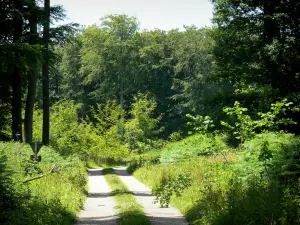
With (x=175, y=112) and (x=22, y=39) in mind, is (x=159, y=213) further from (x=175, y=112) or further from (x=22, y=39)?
(x=175, y=112)

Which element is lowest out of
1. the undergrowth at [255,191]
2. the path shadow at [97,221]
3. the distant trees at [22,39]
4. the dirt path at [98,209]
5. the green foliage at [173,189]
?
the dirt path at [98,209]

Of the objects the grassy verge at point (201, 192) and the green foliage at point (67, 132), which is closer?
the grassy verge at point (201, 192)

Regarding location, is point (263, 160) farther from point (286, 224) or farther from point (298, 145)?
point (286, 224)

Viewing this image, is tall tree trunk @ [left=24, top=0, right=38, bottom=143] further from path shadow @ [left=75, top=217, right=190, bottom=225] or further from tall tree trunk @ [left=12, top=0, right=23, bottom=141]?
path shadow @ [left=75, top=217, right=190, bottom=225]

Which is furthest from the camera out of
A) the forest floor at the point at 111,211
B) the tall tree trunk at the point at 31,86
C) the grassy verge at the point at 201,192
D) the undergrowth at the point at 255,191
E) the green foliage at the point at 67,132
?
the green foliage at the point at 67,132

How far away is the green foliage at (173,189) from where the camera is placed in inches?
594

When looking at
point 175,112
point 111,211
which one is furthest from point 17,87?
point 175,112

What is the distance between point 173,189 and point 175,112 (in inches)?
2216

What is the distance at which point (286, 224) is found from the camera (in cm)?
816

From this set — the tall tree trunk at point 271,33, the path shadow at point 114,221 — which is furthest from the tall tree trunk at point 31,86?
the path shadow at point 114,221

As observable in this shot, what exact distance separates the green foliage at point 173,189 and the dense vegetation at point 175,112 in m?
0.06

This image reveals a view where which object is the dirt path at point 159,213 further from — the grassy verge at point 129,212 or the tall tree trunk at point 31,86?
the tall tree trunk at point 31,86

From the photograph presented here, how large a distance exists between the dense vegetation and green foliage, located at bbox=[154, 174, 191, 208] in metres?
0.06

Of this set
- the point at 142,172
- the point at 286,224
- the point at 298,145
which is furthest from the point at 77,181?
the point at 286,224
